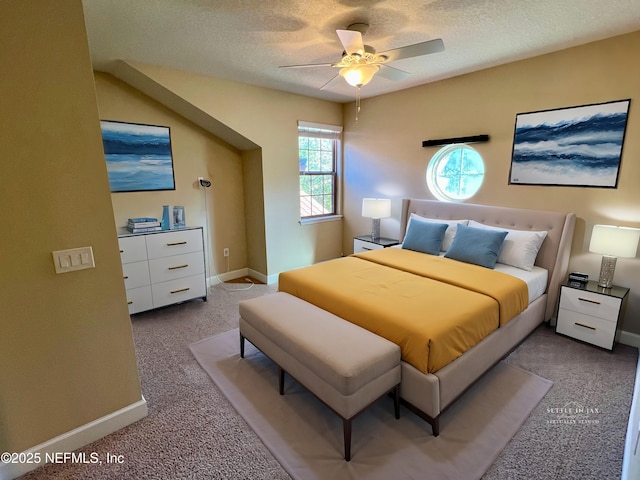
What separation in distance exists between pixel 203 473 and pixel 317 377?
74 centimetres

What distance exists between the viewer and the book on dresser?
10.7 ft

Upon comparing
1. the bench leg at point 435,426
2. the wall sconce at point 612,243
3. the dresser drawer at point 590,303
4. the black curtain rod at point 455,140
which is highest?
the black curtain rod at point 455,140

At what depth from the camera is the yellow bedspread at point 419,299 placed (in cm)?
187

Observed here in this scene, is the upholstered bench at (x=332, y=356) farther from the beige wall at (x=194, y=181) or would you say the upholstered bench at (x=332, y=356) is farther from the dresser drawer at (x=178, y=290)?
the beige wall at (x=194, y=181)

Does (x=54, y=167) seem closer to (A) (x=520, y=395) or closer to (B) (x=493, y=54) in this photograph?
(A) (x=520, y=395)

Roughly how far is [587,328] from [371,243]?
7.86 ft

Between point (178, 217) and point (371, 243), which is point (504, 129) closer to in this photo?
point (371, 243)

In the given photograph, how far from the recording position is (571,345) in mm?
2744

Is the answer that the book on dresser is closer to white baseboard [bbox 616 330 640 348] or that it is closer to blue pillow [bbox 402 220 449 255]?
blue pillow [bbox 402 220 449 255]

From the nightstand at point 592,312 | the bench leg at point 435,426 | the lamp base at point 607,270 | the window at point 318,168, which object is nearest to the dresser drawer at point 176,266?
the window at point 318,168

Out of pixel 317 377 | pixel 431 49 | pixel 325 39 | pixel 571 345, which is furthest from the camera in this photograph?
pixel 571 345

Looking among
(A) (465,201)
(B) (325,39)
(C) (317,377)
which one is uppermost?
(B) (325,39)

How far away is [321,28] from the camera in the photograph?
2.34 metres

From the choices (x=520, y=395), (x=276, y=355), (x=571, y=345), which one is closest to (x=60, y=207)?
(x=276, y=355)
